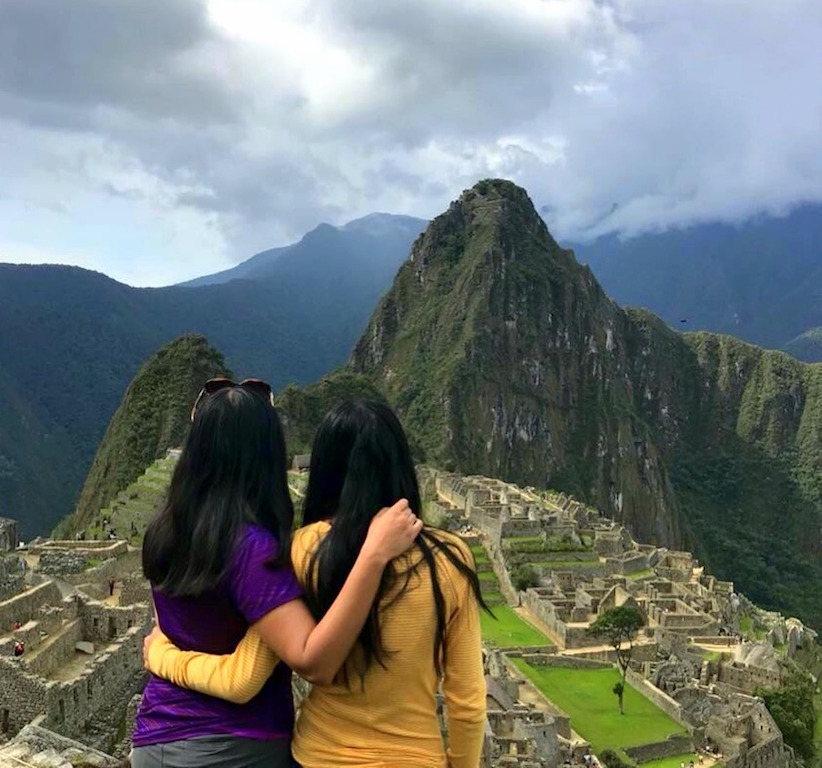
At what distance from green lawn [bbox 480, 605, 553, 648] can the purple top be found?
75.4 ft

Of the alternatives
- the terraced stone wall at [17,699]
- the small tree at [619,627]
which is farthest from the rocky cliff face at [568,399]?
the terraced stone wall at [17,699]

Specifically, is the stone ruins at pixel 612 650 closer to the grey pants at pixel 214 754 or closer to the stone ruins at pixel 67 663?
the stone ruins at pixel 67 663

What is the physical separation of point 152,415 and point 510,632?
50.9 metres

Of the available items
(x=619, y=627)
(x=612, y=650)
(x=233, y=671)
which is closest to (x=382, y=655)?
(x=233, y=671)

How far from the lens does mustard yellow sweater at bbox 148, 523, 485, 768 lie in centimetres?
369

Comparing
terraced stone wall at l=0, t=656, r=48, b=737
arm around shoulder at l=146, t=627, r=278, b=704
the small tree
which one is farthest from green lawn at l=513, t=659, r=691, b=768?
arm around shoulder at l=146, t=627, r=278, b=704

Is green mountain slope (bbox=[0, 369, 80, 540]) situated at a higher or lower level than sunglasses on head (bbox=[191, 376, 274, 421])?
lower

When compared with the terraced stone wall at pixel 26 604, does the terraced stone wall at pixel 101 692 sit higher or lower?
lower

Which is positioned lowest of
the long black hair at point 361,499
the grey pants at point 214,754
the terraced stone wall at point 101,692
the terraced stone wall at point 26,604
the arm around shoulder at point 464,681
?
the terraced stone wall at point 101,692

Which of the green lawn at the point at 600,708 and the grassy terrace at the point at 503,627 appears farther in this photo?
the grassy terrace at the point at 503,627

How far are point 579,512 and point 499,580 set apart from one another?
17.5m

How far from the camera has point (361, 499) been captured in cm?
389

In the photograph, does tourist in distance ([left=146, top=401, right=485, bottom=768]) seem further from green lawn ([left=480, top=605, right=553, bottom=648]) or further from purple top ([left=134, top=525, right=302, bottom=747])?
green lawn ([left=480, top=605, right=553, bottom=648])

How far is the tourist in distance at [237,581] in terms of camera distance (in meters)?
3.60
